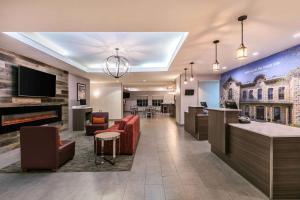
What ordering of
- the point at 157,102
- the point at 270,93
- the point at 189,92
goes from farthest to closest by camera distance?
the point at 157,102 → the point at 189,92 → the point at 270,93

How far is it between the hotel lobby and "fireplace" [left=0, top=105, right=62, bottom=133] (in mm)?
32

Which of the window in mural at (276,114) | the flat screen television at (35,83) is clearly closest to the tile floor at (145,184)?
the flat screen television at (35,83)

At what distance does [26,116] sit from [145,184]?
15.1 feet

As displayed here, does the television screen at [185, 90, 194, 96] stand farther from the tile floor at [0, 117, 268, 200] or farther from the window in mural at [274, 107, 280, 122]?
the tile floor at [0, 117, 268, 200]

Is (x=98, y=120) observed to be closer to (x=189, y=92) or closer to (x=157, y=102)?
(x=189, y=92)

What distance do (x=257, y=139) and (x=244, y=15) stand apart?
6.75 ft

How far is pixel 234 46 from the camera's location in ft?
14.4

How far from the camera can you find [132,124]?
4488 millimetres

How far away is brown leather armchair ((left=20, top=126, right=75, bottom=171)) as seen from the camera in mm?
3225

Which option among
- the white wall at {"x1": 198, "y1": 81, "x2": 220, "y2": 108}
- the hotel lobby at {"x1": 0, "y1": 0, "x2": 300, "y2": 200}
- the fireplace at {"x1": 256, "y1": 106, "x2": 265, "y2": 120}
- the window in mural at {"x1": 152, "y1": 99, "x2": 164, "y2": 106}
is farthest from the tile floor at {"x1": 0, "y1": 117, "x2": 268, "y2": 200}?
the window in mural at {"x1": 152, "y1": 99, "x2": 164, "y2": 106}

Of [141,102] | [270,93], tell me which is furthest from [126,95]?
[270,93]

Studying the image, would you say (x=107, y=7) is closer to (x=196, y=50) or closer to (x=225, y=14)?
(x=225, y=14)

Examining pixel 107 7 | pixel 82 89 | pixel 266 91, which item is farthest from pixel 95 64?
pixel 266 91

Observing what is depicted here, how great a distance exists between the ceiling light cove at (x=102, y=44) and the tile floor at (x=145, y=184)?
2949mm
